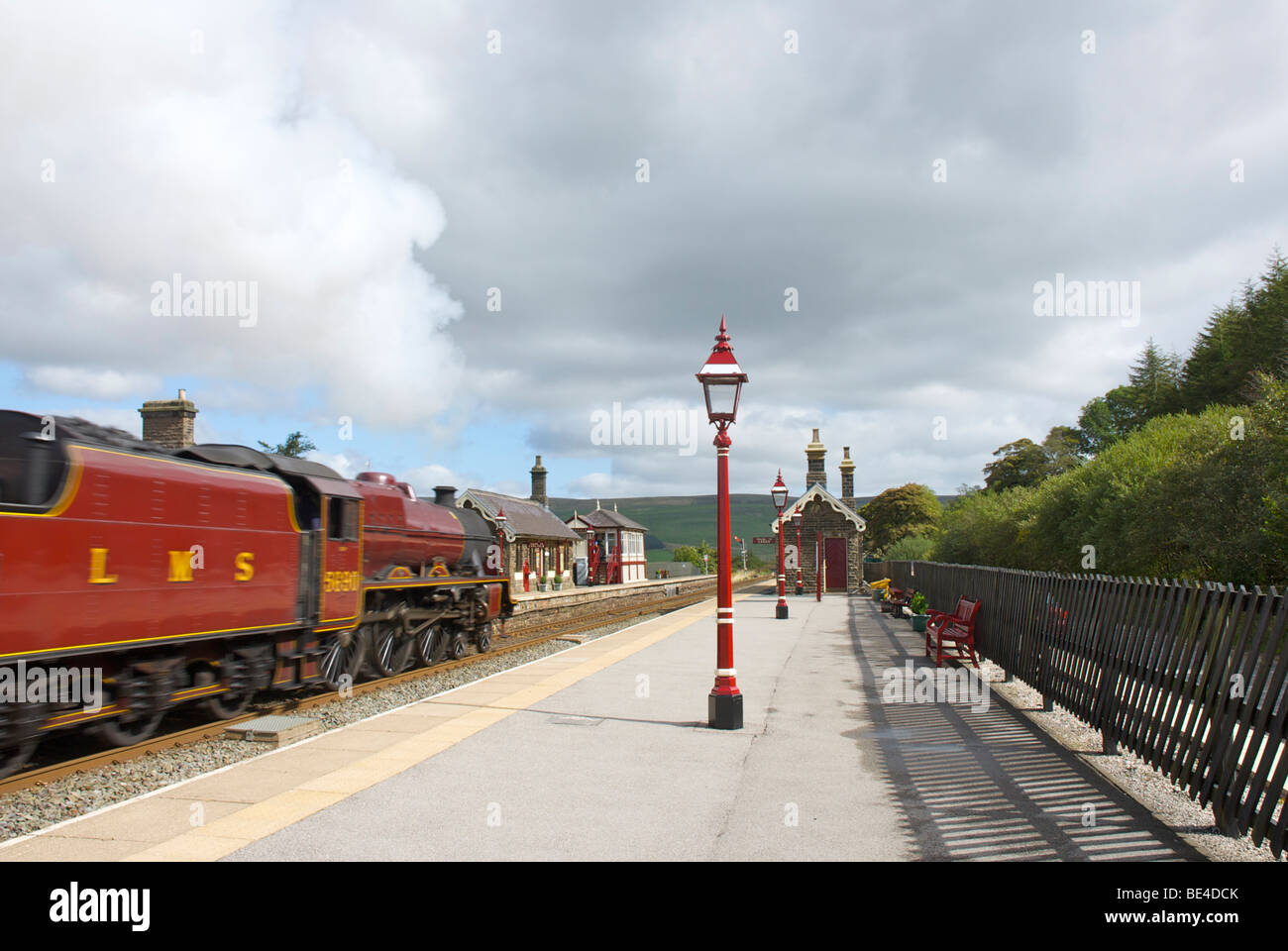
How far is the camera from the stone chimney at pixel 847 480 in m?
45.8

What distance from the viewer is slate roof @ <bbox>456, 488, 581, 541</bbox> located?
38.6m

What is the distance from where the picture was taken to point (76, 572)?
686 cm

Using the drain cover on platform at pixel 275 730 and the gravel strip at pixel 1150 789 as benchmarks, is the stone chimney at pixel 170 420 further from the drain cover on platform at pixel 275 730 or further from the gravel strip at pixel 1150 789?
the gravel strip at pixel 1150 789

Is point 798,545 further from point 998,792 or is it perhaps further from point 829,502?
point 998,792

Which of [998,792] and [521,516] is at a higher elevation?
[521,516]

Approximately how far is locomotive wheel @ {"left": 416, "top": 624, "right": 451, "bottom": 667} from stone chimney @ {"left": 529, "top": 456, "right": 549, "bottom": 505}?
3945cm

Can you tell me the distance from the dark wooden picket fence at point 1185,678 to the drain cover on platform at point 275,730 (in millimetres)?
7607

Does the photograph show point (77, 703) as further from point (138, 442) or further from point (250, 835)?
point (250, 835)

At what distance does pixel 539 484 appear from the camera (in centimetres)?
5516

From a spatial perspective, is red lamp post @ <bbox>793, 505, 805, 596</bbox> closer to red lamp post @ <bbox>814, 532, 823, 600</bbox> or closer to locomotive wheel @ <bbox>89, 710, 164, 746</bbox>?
red lamp post @ <bbox>814, 532, 823, 600</bbox>

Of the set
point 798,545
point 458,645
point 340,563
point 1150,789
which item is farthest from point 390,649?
point 798,545

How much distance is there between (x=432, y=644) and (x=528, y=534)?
2644 cm

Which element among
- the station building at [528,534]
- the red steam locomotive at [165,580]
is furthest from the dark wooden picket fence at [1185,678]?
the station building at [528,534]

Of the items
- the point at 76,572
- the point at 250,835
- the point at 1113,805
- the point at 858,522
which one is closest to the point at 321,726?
the point at 76,572
